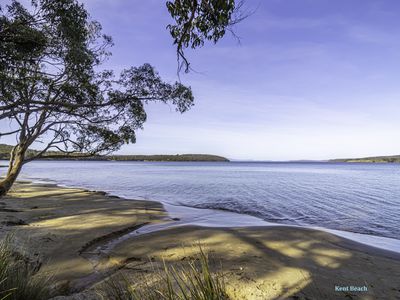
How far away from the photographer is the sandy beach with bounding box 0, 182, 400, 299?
5055mm

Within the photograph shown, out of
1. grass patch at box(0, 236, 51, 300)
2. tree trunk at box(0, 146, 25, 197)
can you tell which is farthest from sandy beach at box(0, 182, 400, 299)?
tree trunk at box(0, 146, 25, 197)

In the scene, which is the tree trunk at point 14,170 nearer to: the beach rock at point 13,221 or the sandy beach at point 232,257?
the sandy beach at point 232,257

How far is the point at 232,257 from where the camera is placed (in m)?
6.53

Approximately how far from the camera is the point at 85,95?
50.2 feet

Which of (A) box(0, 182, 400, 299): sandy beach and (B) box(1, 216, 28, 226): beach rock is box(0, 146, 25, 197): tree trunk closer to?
(A) box(0, 182, 400, 299): sandy beach

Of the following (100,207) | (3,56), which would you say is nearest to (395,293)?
(3,56)

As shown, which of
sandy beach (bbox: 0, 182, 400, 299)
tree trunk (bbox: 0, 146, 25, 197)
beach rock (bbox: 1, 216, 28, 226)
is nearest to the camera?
sandy beach (bbox: 0, 182, 400, 299)

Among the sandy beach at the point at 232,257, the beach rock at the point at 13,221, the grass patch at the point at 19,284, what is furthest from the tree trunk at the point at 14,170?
the grass patch at the point at 19,284

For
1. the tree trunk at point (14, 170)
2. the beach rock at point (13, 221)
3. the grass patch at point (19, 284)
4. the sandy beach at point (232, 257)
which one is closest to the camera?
the grass patch at point (19, 284)

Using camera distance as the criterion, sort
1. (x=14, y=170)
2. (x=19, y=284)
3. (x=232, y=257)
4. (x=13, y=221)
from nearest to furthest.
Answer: (x=19, y=284)
(x=232, y=257)
(x=13, y=221)
(x=14, y=170)

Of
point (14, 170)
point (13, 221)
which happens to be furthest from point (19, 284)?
point (14, 170)

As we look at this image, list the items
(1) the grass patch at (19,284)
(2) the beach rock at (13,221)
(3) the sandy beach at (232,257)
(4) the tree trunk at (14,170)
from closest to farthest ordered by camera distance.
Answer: (1) the grass patch at (19,284) < (3) the sandy beach at (232,257) < (2) the beach rock at (13,221) < (4) the tree trunk at (14,170)

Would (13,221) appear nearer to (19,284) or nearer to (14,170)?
(19,284)

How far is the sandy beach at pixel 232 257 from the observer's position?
5055 millimetres
